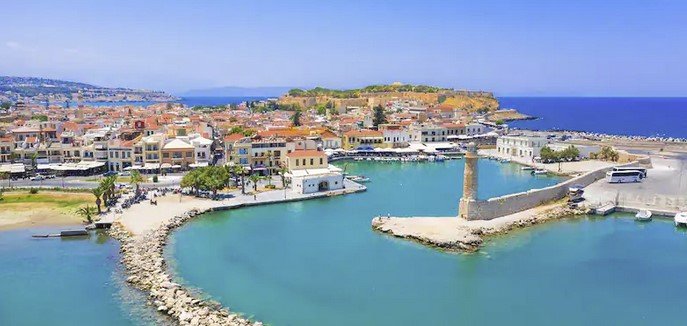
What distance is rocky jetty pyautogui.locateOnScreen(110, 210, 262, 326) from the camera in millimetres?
15914

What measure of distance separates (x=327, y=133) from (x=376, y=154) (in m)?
5.56

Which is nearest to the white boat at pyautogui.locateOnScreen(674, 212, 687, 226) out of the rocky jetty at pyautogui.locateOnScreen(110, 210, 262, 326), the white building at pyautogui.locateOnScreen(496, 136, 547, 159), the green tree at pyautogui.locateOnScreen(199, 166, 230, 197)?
the rocky jetty at pyautogui.locateOnScreen(110, 210, 262, 326)

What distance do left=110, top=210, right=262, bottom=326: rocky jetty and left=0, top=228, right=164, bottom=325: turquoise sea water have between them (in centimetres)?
39

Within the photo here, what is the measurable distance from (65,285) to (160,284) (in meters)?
3.84

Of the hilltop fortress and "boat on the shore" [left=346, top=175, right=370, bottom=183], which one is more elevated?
the hilltop fortress

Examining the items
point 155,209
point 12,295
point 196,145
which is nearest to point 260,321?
point 12,295

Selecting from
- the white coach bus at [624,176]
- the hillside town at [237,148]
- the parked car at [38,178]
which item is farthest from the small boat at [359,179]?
the parked car at [38,178]

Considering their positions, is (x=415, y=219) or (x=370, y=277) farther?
(x=415, y=219)

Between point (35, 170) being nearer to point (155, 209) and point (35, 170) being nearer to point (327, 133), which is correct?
point (155, 209)

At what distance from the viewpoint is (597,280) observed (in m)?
19.5

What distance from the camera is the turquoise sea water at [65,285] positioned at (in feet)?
55.1

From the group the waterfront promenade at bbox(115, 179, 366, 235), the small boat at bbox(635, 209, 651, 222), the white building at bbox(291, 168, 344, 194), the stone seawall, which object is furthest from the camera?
the white building at bbox(291, 168, 344, 194)

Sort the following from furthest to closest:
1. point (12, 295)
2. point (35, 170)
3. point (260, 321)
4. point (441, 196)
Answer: point (35, 170) < point (441, 196) < point (12, 295) < point (260, 321)

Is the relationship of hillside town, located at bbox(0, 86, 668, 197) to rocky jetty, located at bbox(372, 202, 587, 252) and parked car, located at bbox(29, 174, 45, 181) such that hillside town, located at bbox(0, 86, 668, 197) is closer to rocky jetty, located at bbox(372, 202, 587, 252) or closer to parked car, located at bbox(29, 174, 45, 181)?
parked car, located at bbox(29, 174, 45, 181)
